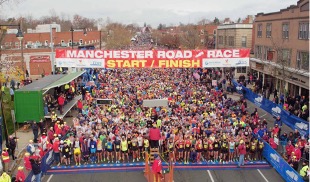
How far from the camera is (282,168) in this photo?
1473 cm

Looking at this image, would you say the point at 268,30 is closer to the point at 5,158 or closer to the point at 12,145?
the point at 12,145

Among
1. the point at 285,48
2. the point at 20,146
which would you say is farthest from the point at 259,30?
the point at 20,146

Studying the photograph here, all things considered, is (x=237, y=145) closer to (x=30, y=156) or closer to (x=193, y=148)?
(x=193, y=148)

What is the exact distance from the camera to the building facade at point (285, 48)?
88.8 ft

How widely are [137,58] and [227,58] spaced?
24.8ft

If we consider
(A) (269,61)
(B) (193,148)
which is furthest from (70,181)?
(A) (269,61)

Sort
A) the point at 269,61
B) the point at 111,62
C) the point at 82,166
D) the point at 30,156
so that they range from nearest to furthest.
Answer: the point at 30,156
the point at 82,166
the point at 111,62
the point at 269,61

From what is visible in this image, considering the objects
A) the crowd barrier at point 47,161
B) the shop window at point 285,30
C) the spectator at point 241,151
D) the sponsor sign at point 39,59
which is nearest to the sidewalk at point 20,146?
the crowd barrier at point 47,161

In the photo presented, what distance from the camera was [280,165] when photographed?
14945 mm

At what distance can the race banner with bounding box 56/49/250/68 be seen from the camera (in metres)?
26.4

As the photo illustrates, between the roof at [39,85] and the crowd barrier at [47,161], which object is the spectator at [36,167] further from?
the roof at [39,85]

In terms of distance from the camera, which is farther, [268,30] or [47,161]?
[268,30]

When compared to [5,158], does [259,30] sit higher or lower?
higher

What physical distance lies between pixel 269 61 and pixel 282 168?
69.8 ft
